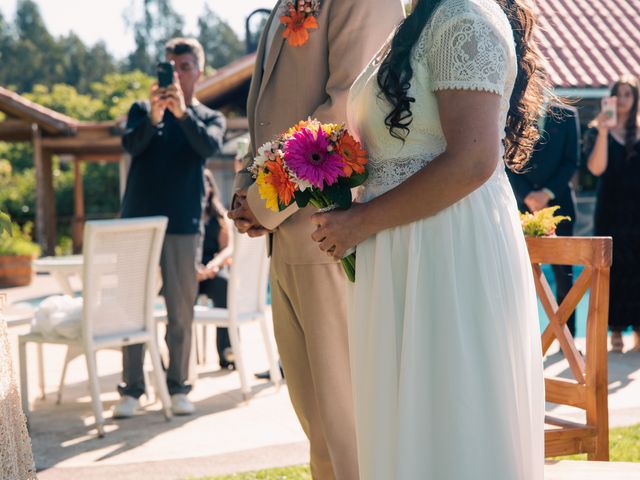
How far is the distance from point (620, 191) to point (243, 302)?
313 centimetres

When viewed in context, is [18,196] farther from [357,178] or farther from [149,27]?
[149,27]

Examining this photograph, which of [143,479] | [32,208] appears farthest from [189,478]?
[32,208]

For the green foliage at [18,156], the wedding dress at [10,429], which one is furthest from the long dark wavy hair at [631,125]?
the green foliage at [18,156]

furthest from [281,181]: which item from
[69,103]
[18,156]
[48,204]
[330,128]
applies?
[69,103]

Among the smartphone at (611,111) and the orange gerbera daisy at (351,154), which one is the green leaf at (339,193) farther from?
the smartphone at (611,111)

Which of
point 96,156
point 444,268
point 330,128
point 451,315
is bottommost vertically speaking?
point 451,315

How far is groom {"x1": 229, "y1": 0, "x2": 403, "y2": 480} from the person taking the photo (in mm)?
2668

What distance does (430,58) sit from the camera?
210 cm

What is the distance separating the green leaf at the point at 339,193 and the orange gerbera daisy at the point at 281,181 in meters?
0.09

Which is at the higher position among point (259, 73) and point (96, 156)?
point (96, 156)

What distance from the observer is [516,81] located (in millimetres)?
2373

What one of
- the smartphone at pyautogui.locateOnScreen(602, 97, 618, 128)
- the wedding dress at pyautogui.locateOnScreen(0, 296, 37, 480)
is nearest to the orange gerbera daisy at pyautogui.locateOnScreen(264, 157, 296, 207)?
the wedding dress at pyautogui.locateOnScreen(0, 296, 37, 480)

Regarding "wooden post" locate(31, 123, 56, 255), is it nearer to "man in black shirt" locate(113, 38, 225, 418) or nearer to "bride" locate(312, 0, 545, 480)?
"man in black shirt" locate(113, 38, 225, 418)

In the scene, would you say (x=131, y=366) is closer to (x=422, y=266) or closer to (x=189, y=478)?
(x=189, y=478)
